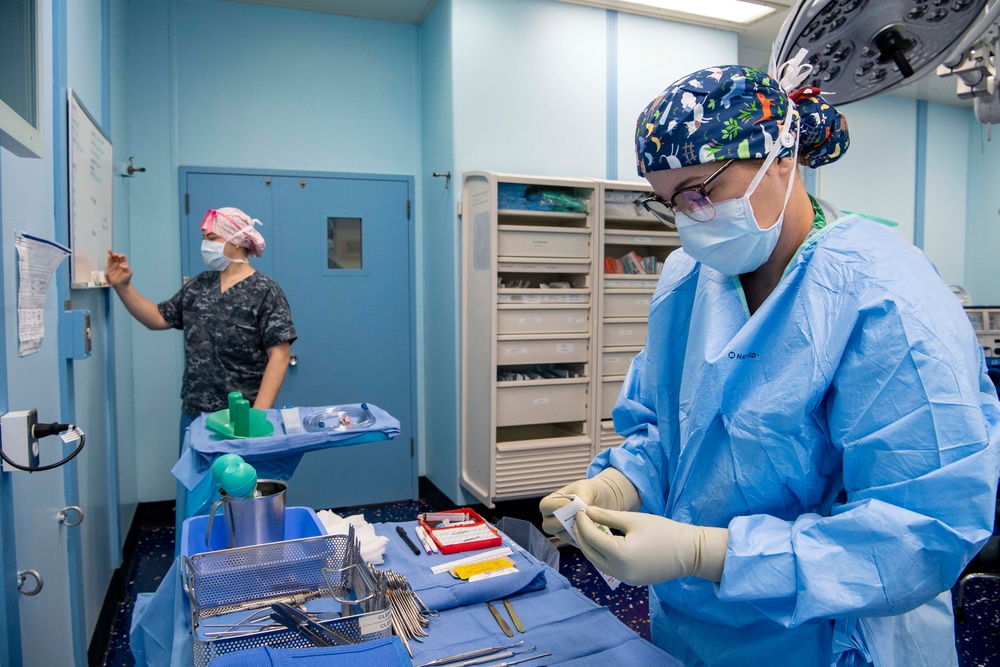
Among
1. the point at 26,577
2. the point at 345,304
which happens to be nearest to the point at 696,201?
the point at 26,577

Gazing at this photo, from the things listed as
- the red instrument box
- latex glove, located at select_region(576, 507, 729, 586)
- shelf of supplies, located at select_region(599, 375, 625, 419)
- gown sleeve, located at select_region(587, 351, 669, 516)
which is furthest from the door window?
latex glove, located at select_region(576, 507, 729, 586)

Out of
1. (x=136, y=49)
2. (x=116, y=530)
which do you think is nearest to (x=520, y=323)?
(x=116, y=530)

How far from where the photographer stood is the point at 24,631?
1.42 m

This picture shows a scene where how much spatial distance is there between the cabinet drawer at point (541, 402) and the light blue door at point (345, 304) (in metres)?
0.88

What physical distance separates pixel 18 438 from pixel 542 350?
234 centimetres

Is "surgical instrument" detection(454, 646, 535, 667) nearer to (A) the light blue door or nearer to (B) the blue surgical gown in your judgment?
(B) the blue surgical gown

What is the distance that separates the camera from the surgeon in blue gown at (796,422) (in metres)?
0.75

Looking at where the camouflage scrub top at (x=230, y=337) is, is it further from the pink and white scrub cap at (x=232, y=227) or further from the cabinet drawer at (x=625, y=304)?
the cabinet drawer at (x=625, y=304)

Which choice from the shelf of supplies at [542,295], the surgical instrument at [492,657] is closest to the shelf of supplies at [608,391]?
the shelf of supplies at [542,295]

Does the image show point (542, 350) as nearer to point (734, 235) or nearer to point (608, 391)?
point (608, 391)

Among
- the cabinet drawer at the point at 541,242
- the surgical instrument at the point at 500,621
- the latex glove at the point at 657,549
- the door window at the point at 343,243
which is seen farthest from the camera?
the door window at the point at 343,243

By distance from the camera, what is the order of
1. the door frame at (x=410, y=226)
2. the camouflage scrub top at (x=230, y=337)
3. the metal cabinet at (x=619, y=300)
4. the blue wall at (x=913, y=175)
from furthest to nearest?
the blue wall at (x=913, y=175) < the door frame at (x=410, y=226) < the metal cabinet at (x=619, y=300) < the camouflage scrub top at (x=230, y=337)

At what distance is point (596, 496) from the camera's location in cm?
112

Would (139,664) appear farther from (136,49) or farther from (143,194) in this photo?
(136,49)
